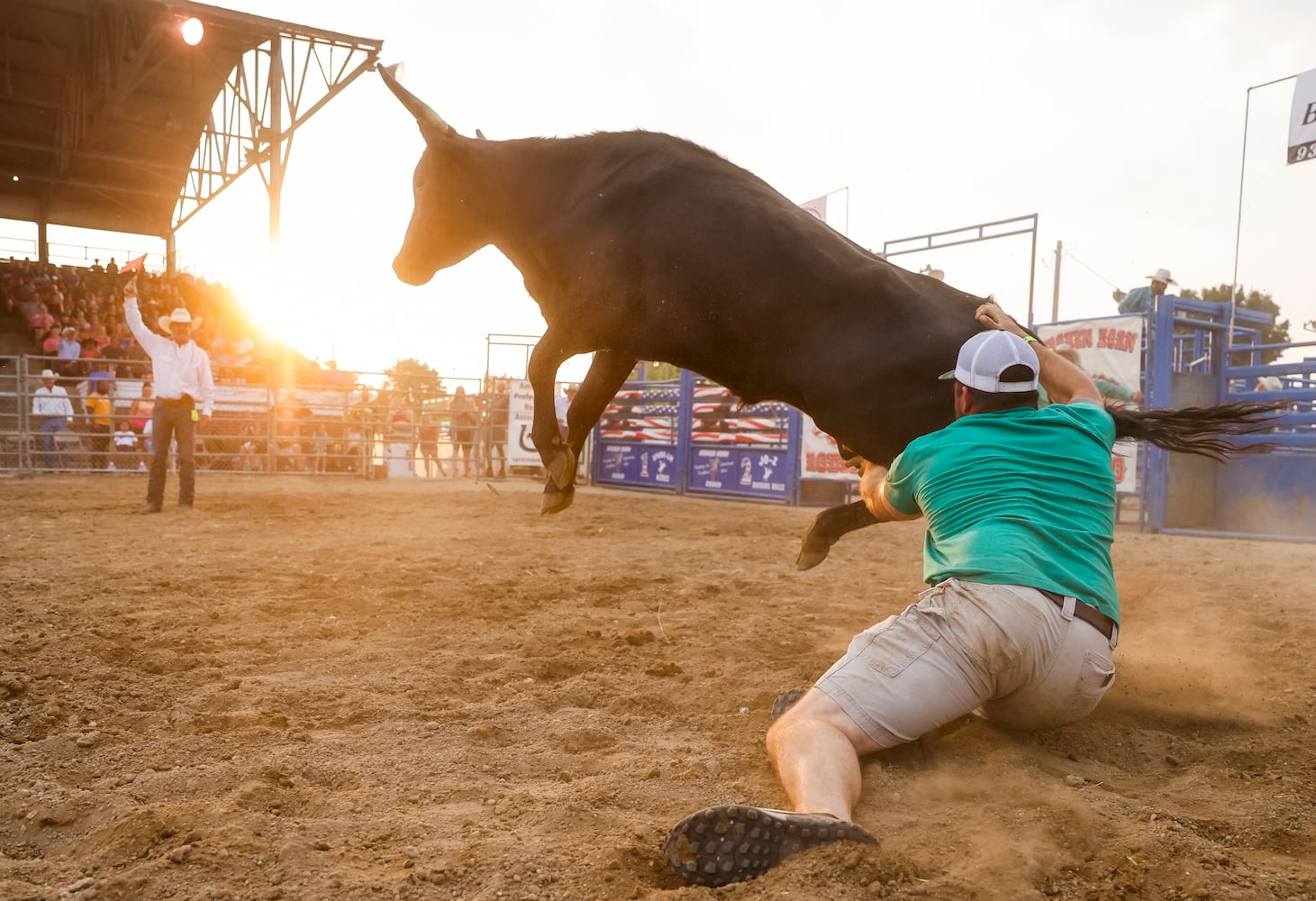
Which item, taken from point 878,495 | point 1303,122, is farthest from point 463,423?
point 878,495

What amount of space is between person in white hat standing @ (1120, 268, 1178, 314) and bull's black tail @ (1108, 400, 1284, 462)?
25.2 feet

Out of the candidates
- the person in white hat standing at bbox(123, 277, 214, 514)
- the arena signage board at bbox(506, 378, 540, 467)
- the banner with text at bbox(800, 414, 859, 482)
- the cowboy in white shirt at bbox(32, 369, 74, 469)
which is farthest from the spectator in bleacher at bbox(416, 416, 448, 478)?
the banner with text at bbox(800, 414, 859, 482)

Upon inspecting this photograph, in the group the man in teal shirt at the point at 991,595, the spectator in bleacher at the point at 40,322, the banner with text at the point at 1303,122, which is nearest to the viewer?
the man in teal shirt at the point at 991,595

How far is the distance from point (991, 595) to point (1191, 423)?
1.27 m

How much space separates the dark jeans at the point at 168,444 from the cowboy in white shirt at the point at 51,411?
4414 mm

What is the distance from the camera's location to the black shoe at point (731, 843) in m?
1.59

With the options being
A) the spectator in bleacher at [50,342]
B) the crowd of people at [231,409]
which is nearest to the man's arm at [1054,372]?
the crowd of people at [231,409]

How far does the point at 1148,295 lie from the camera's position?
10156mm

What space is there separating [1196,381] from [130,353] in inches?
638

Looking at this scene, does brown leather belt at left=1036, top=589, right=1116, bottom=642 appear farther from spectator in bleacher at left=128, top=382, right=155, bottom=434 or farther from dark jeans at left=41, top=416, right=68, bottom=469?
dark jeans at left=41, top=416, right=68, bottom=469

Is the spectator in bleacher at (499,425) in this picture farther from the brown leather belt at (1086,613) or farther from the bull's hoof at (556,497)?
the brown leather belt at (1086,613)

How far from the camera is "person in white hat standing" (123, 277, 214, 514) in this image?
8.23 m

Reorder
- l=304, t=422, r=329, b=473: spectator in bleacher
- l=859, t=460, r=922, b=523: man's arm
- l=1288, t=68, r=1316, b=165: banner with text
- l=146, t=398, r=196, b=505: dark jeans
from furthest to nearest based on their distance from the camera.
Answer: l=304, t=422, r=329, b=473: spectator in bleacher < l=1288, t=68, r=1316, b=165: banner with text < l=146, t=398, r=196, b=505: dark jeans < l=859, t=460, r=922, b=523: man's arm

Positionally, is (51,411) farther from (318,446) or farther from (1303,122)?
(1303,122)
